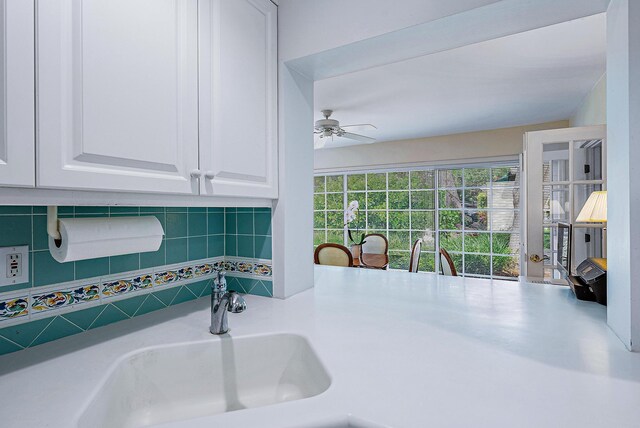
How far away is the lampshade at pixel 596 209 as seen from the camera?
80.0 inches

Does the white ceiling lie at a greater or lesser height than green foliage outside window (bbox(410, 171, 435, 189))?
greater

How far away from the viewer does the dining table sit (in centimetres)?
446

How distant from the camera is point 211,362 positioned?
1.06 m

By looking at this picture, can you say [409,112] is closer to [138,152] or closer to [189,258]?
[189,258]

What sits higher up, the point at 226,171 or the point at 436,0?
the point at 436,0

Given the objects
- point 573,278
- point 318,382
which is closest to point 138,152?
point 318,382

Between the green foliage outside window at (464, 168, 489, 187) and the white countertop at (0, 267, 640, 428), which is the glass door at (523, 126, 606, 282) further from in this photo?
the green foliage outside window at (464, 168, 489, 187)

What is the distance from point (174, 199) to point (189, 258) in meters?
0.51

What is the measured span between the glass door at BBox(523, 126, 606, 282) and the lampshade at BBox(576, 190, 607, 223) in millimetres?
232

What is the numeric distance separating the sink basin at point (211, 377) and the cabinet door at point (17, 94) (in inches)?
21.0

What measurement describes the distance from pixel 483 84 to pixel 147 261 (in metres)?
2.86

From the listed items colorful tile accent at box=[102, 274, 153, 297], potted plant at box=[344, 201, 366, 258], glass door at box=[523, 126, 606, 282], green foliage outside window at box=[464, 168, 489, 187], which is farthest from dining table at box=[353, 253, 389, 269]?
colorful tile accent at box=[102, 274, 153, 297]

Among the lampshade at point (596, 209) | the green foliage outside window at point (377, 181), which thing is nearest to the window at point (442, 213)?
the green foliage outside window at point (377, 181)

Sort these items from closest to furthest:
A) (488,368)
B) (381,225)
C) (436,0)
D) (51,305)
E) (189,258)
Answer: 1. (488,368)
2. (51,305)
3. (436,0)
4. (189,258)
5. (381,225)
